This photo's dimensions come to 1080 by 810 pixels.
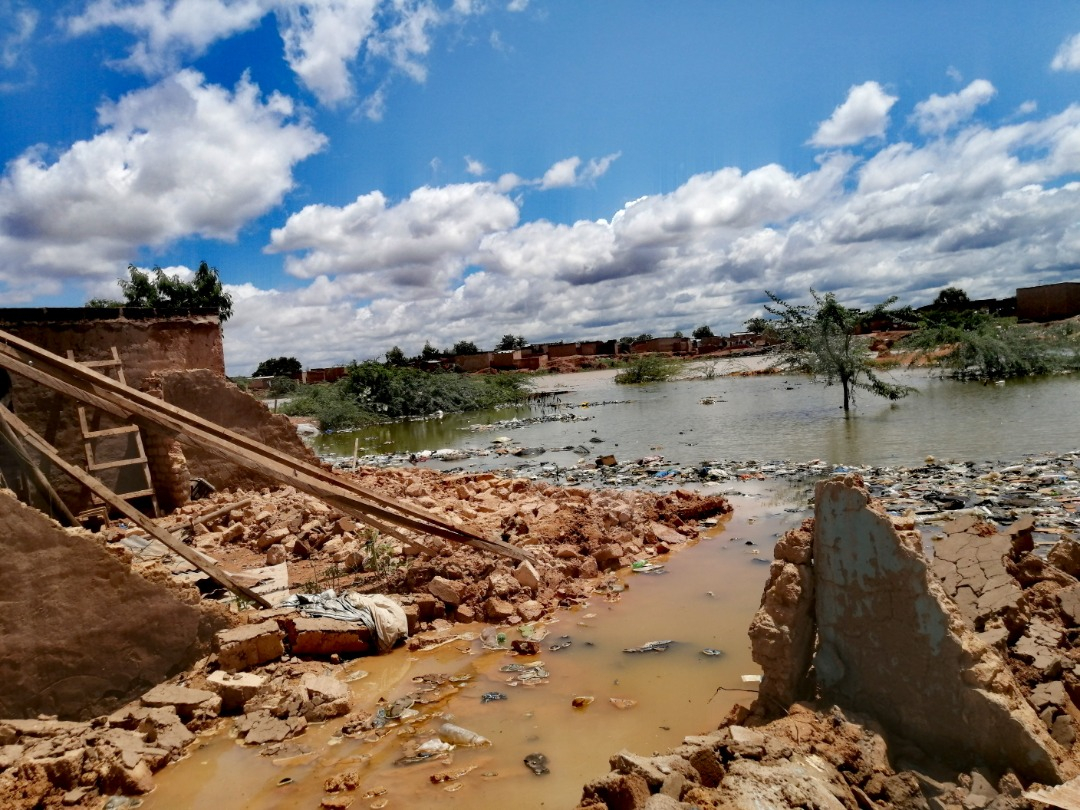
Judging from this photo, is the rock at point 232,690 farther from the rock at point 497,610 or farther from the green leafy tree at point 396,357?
the green leafy tree at point 396,357

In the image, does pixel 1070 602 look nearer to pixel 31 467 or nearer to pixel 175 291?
pixel 31 467

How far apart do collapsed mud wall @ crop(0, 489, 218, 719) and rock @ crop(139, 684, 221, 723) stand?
19 centimetres

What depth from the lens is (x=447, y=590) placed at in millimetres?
5527

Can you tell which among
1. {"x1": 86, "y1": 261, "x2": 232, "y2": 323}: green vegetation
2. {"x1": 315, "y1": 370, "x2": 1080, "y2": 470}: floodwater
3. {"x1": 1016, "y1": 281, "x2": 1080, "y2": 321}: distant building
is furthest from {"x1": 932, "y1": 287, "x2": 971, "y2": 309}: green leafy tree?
{"x1": 86, "y1": 261, "x2": 232, "y2": 323}: green vegetation

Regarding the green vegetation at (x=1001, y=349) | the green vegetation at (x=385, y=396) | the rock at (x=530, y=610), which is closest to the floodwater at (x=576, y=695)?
the rock at (x=530, y=610)

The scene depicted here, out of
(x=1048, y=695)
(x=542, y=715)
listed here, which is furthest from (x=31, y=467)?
(x=1048, y=695)

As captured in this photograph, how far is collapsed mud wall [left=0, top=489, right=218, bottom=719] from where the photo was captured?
368cm

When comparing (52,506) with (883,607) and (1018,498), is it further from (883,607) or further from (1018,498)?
(1018,498)

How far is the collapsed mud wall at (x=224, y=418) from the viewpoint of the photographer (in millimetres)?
8766

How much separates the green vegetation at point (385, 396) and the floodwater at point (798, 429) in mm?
1463

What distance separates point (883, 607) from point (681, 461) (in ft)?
32.3

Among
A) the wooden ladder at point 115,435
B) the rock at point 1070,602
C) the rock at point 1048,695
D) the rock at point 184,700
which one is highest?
the wooden ladder at point 115,435

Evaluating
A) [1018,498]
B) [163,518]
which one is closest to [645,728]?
[1018,498]

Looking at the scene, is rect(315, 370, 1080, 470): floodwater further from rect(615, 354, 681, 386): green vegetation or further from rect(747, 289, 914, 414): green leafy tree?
rect(615, 354, 681, 386): green vegetation
